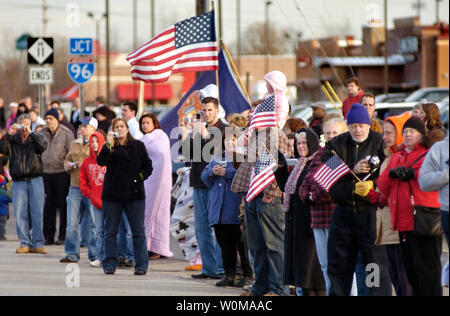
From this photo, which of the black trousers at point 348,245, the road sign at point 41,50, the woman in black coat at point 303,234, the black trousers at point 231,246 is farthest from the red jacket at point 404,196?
the road sign at point 41,50

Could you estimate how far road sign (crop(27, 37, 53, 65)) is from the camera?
2123 cm

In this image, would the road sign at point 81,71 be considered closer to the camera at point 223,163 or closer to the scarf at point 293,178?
the camera at point 223,163

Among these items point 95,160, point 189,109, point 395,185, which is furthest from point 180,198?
point 395,185

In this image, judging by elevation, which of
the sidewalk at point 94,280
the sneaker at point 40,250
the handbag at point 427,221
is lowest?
the sneaker at point 40,250

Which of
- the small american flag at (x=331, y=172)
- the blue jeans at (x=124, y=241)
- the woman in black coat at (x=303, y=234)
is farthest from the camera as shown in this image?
the blue jeans at (x=124, y=241)

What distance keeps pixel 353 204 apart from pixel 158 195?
610 centimetres

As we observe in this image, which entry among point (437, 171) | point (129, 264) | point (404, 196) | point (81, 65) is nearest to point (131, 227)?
point (129, 264)

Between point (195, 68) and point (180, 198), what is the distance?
7.00 feet

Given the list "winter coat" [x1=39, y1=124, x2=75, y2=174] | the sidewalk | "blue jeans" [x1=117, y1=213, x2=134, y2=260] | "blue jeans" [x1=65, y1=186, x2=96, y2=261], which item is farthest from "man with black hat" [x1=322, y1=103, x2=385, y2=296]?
"winter coat" [x1=39, y1=124, x2=75, y2=174]

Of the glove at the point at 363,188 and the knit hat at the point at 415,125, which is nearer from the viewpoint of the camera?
the glove at the point at 363,188

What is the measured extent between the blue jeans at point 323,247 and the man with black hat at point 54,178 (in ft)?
26.5

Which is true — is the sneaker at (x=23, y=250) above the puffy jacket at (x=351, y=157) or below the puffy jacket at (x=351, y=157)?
below

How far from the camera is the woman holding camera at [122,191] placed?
1280 centimetres

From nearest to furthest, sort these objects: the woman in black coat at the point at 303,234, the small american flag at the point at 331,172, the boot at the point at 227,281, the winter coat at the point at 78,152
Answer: the small american flag at the point at 331,172 < the woman in black coat at the point at 303,234 < the boot at the point at 227,281 < the winter coat at the point at 78,152
